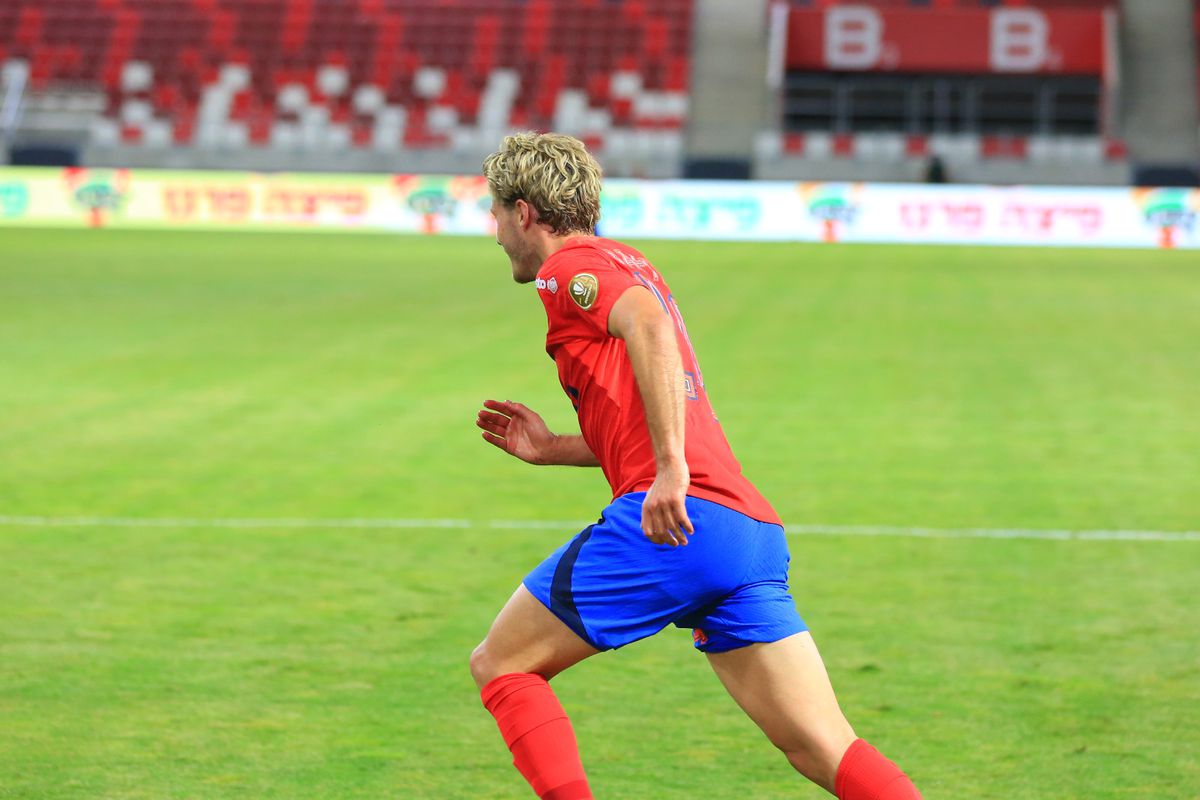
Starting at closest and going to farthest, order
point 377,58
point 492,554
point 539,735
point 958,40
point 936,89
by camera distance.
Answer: point 539,735 < point 492,554 < point 958,40 < point 936,89 < point 377,58

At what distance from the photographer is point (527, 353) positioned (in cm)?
1548

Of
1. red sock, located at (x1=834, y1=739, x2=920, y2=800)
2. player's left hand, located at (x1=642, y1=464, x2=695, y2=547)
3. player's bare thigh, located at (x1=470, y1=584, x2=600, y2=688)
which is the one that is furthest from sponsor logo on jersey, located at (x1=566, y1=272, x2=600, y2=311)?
red sock, located at (x1=834, y1=739, x2=920, y2=800)

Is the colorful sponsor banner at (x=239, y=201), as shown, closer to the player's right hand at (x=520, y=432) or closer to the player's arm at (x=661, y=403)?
the player's right hand at (x=520, y=432)

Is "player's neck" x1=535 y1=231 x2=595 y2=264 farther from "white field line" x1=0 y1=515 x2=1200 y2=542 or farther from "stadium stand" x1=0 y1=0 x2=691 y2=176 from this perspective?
"stadium stand" x1=0 y1=0 x2=691 y2=176

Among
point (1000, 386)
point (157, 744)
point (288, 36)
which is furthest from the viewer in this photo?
point (288, 36)

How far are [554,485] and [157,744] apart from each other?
4788 mm

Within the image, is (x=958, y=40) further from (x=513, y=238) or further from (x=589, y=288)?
(x=589, y=288)

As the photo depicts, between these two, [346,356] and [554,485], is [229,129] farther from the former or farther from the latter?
[554,485]

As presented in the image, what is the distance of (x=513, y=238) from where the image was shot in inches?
149

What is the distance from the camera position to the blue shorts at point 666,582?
357cm

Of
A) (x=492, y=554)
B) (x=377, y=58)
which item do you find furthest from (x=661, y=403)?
(x=377, y=58)

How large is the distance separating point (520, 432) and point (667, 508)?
0.95 metres

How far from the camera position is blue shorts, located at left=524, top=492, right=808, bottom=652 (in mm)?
3570

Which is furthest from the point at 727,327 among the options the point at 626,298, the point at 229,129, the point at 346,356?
the point at 229,129
